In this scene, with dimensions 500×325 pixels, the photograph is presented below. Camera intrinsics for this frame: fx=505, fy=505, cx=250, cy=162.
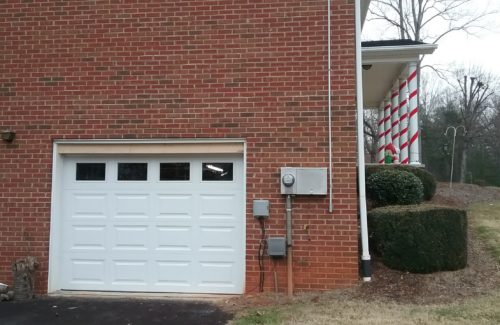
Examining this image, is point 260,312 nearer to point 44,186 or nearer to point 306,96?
point 306,96

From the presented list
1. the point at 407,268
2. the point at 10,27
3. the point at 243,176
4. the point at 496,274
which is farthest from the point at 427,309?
the point at 10,27

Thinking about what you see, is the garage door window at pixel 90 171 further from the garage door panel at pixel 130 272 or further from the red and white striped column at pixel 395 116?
the red and white striped column at pixel 395 116

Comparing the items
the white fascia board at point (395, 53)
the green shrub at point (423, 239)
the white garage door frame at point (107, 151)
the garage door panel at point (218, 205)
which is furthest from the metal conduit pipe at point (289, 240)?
the white fascia board at point (395, 53)

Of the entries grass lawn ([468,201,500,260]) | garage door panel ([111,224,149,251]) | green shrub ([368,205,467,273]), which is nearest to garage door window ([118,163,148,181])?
garage door panel ([111,224,149,251])

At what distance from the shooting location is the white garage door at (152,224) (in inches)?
306

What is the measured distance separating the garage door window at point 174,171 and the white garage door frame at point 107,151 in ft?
0.89

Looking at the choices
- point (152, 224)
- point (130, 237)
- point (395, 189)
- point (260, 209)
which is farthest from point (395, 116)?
point (130, 237)

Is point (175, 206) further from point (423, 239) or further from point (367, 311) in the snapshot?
point (423, 239)

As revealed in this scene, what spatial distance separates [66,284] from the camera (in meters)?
8.02

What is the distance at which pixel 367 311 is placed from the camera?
624 cm

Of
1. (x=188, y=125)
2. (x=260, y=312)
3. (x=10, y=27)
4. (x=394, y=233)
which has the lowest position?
(x=260, y=312)

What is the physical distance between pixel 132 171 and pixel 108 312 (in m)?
2.29

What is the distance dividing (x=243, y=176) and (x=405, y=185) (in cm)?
329

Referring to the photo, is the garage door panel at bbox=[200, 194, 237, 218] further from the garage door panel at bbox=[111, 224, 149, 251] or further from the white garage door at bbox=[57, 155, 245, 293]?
the garage door panel at bbox=[111, 224, 149, 251]
